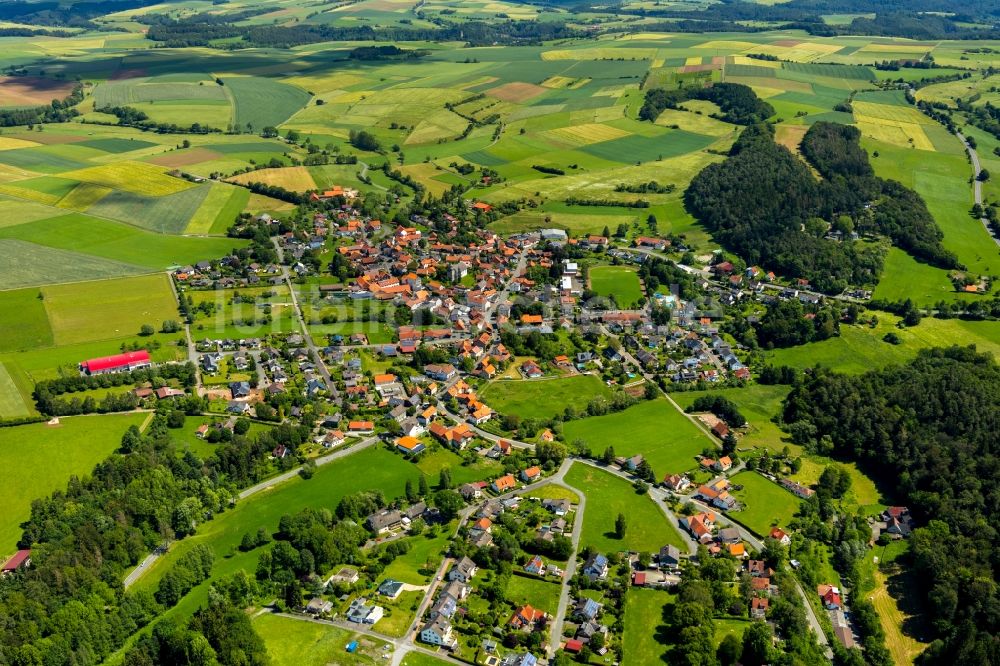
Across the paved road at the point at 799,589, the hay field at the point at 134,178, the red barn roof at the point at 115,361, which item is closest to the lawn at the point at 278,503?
the paved road at the point at 799,589

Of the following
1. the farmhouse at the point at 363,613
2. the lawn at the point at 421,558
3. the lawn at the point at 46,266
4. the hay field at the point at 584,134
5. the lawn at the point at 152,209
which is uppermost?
the hay field at the point at 584,134

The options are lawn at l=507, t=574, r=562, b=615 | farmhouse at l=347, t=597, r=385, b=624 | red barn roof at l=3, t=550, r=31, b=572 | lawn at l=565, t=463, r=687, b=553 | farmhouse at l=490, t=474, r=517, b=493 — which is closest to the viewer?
farmhouse at l=347, t=597, r=385, b=624

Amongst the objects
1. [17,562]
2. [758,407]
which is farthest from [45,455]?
[758,407]

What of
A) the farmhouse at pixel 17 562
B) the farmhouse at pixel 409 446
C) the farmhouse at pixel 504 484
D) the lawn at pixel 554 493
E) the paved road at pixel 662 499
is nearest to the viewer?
the farmhouse at pixel 17 562

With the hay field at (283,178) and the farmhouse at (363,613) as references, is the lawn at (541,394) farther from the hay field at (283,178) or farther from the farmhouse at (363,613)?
the hay field at (283,178)

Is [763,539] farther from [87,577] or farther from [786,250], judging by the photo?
[786,250]

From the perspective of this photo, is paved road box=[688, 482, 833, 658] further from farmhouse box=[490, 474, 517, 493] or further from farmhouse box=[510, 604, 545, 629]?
farmhouse box=[510, 604, 545, 629]

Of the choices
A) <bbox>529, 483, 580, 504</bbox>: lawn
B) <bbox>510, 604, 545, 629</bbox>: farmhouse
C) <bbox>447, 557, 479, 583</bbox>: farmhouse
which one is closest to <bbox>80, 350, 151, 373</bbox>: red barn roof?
<bbox>529, 483, 580, 504</bbox>: lawn
